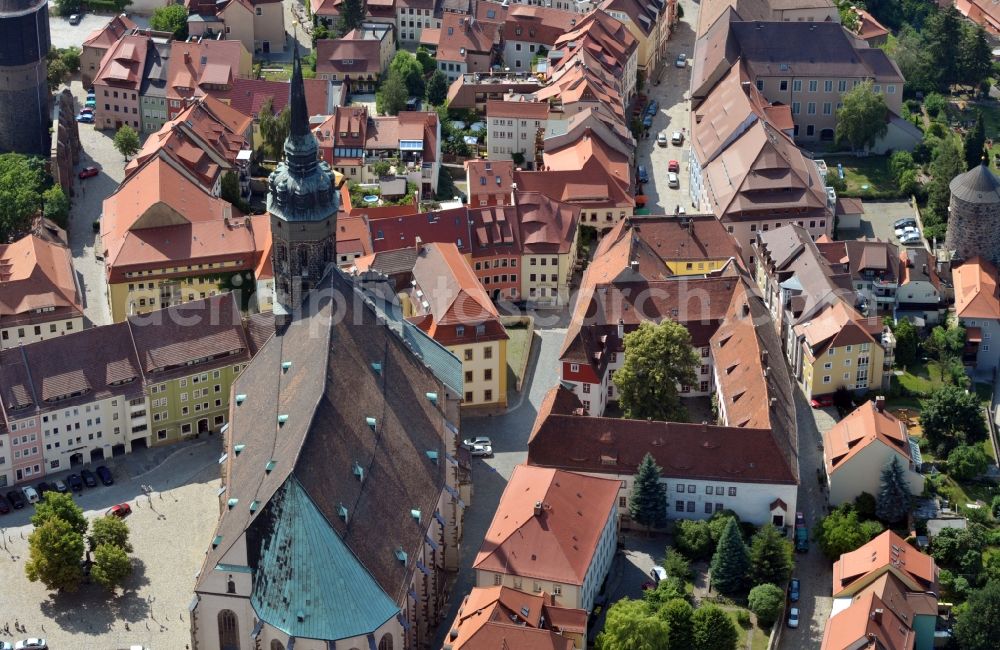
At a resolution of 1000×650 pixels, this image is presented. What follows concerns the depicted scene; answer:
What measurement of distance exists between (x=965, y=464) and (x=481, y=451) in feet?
118

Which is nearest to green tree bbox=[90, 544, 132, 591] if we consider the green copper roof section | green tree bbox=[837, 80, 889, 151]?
the green copper roof section

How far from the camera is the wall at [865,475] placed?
134875 mm

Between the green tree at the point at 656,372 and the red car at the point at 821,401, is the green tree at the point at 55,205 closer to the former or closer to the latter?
the green tree at the point at 656,372

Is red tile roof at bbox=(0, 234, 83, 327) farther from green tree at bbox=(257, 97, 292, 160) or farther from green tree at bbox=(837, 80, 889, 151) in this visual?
green tree at bbox=(837, 80, 889, 151)

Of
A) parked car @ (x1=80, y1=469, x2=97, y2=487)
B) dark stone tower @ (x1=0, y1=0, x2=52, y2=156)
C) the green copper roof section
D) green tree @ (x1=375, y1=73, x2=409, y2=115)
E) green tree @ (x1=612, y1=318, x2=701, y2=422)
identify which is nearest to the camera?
the green copper roof section

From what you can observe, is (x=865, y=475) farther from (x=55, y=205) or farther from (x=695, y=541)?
(x=55, y=205)

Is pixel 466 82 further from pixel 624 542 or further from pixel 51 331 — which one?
pixel 624 542

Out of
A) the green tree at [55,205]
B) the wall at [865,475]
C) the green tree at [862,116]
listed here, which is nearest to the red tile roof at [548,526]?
the wall at [865,475]

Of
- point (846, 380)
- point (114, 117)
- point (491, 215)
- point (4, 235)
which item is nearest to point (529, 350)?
point (491, 215)

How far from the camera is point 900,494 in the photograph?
13362cm

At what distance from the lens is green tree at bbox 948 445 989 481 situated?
141750 mm

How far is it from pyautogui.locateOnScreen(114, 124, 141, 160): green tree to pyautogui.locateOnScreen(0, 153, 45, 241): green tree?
33.0 ft

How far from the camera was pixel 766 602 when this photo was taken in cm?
12250

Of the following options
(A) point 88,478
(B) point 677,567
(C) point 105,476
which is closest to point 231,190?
(C) point 105,476
